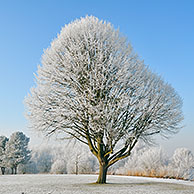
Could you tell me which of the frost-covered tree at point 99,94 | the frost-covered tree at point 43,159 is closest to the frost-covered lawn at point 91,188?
the frost-covered tree at point 99,94

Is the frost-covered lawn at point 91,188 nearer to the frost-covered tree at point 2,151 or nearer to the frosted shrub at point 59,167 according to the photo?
the frost-covered tree at point 2,151

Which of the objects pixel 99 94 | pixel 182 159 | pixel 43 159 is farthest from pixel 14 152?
pixel 182 159

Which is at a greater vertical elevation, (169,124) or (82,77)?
(82,77)

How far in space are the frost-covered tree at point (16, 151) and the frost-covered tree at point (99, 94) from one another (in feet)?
80.5

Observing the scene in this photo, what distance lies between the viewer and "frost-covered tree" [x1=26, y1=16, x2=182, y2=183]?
1280 centimetres

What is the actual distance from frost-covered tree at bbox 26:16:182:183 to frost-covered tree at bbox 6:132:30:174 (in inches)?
966

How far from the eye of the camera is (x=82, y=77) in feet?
44.0

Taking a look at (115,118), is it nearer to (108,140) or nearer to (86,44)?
(108,140)

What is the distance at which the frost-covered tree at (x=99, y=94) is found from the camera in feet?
42.0

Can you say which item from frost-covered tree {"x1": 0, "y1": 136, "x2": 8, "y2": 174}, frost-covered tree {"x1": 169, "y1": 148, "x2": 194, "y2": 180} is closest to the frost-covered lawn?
frost-covered tree {"x1": 0, "y1": 136, "x2": 8, "y2": 174}

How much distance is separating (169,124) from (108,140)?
449cm

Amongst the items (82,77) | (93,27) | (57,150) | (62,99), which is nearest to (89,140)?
(62,99)

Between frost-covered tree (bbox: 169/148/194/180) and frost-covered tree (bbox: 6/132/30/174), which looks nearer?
frost-covered tree (bbox: 6/132/30/174)

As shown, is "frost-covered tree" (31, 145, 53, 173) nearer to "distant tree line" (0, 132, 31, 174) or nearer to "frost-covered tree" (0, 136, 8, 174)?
"frost-covered tree" (0, 136, 8, 174)
